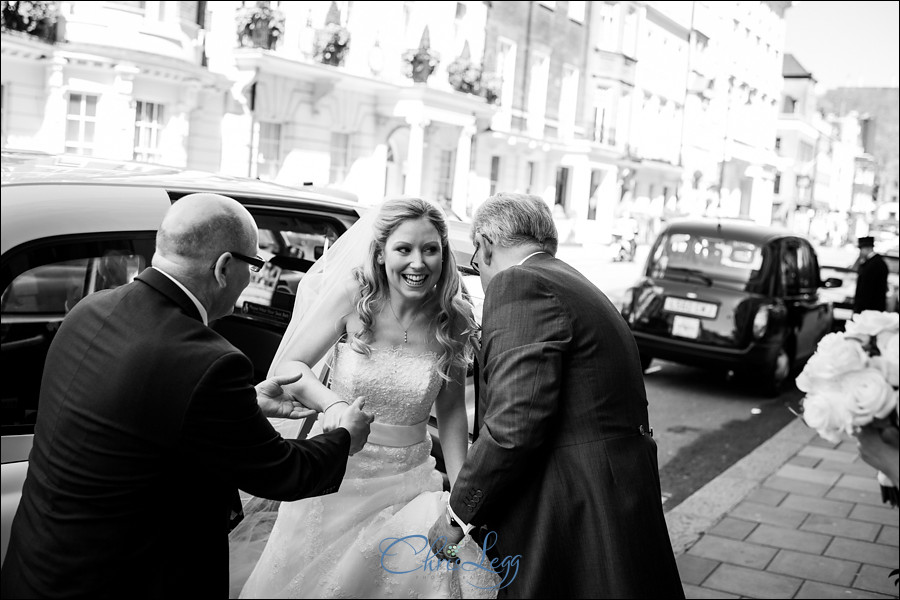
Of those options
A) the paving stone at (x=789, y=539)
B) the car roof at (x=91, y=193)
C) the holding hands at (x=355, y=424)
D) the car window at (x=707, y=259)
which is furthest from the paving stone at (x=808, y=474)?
the holding hands at (x=355, y=424)

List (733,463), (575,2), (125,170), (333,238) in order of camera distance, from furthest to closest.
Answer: (575,2), (733,463), (333,238), (125,170)

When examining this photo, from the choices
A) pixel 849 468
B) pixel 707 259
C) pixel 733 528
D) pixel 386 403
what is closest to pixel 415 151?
pixel 707 259

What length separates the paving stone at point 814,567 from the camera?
535 cm

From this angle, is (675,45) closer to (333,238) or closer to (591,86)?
(591,86)

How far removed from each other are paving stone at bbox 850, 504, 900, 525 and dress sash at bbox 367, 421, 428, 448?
4.20 metres

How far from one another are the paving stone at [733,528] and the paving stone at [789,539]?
0.05m

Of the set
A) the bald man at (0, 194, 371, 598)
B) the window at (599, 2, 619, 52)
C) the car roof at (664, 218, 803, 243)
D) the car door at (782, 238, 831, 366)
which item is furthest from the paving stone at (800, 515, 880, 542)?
the window at (599, 2, 619, 52)

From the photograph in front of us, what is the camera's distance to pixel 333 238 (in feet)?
16.6

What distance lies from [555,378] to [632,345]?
36cm

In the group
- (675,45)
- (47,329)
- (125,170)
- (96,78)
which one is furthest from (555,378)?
(675,45)

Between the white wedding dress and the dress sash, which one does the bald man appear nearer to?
the white wedding dress

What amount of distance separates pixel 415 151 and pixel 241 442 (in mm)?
26098

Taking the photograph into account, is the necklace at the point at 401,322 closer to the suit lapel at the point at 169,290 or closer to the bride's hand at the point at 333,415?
the bride's hand at the point at 333,415

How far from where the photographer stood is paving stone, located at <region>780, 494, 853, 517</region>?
6.67 metres
